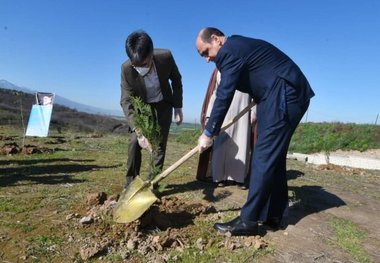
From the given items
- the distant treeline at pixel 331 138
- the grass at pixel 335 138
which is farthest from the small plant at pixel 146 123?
the grass at pixel 335 138

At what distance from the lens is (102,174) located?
21.4 feet

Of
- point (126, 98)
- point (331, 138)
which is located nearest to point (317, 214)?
point (126, 98)

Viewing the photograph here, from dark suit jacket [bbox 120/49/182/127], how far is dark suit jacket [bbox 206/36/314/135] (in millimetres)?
1157

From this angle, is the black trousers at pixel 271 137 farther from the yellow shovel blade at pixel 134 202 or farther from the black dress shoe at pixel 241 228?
the yellow shovel blade at pixel 134 202

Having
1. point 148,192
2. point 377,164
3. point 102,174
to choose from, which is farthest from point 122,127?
point 148,192

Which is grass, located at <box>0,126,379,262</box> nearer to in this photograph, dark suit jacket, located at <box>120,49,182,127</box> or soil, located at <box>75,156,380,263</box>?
soil, located at <box>75,156,380,263</box>

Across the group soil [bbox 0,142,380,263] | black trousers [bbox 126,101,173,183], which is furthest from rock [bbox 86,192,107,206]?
black trousers [bbox 126,101,173,183]

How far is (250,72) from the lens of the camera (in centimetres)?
365

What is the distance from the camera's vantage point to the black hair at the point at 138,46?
3955 millimetres

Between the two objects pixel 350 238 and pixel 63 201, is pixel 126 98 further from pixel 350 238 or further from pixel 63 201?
pixel 350 238

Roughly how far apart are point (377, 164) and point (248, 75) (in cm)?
1145

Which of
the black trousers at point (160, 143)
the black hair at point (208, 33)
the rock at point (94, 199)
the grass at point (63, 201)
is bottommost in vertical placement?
the grass at point (63, 201)

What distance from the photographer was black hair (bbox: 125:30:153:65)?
396 cm

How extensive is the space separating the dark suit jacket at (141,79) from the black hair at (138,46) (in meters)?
0.56
